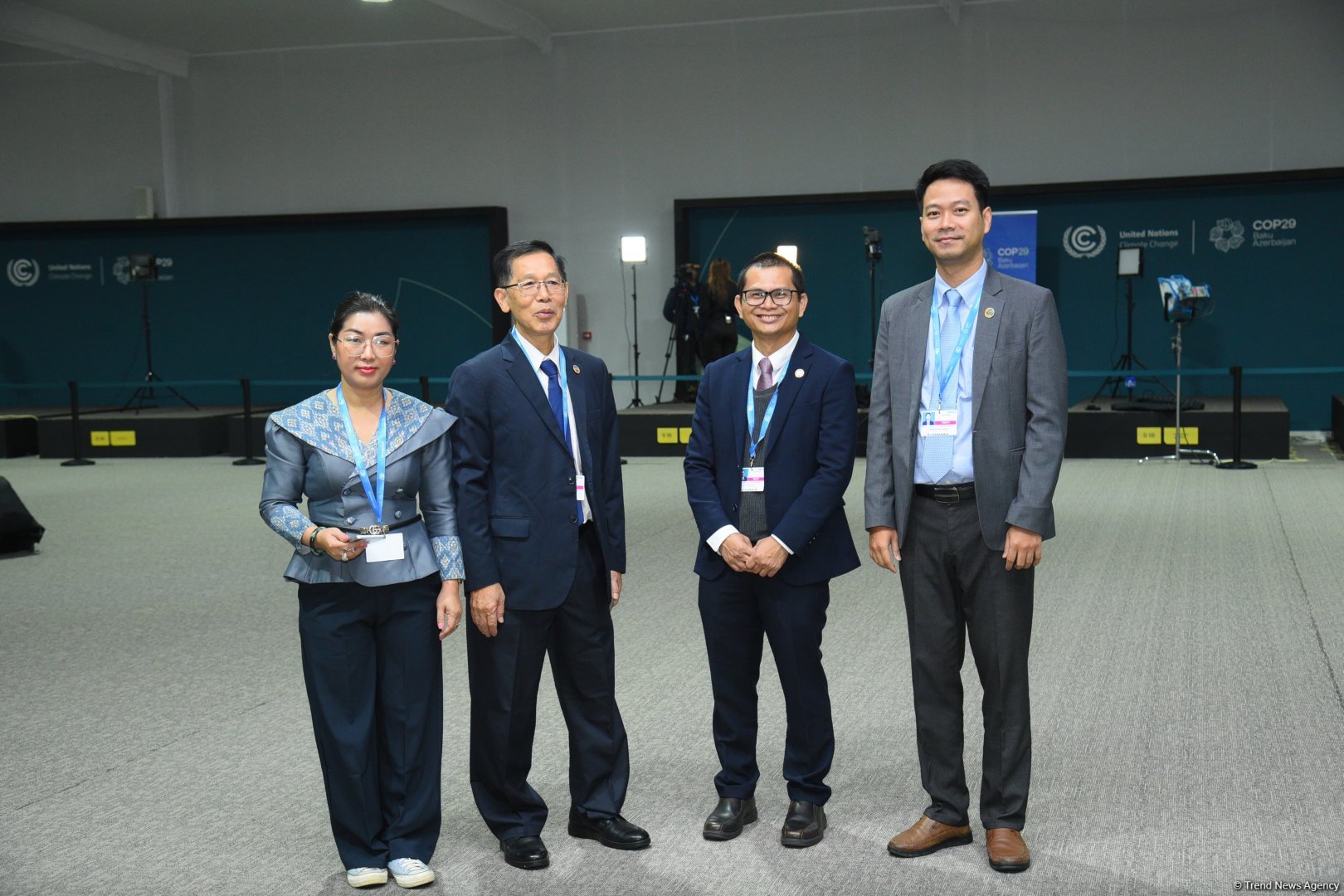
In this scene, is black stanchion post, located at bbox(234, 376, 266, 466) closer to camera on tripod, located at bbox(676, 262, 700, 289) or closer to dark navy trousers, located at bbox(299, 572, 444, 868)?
camera on tripod, located at bbox(676, 262, 700, 289)

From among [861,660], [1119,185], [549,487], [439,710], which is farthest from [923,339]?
[1119,185]

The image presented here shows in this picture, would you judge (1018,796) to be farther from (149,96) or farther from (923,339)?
(149,96)

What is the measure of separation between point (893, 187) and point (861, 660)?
9.68 metres

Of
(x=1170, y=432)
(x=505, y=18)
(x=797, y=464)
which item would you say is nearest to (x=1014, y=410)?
(x=797, y=464)

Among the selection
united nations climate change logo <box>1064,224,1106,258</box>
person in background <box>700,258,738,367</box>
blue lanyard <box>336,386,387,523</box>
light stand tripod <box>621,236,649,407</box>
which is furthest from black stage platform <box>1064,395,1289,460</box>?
blue lanyard <box>336,386,387,523</box>

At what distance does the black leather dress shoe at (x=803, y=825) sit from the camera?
300 cm

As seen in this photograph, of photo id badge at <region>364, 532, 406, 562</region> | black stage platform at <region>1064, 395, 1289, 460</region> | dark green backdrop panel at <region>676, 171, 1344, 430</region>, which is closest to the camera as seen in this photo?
photo id badge at <region>364, 532, 406, 562</region>

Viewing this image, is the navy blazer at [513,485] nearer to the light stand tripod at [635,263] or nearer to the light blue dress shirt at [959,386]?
the light blue dress shirt at [959,386]

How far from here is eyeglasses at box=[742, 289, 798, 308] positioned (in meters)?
3.01

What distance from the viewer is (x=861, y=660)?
4684 mm

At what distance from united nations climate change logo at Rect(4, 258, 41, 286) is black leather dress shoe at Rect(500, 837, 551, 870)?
15031 millimetres

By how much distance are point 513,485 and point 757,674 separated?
0.75m

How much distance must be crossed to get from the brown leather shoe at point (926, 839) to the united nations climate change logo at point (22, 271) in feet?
50.9

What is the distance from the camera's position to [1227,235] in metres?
12.8
